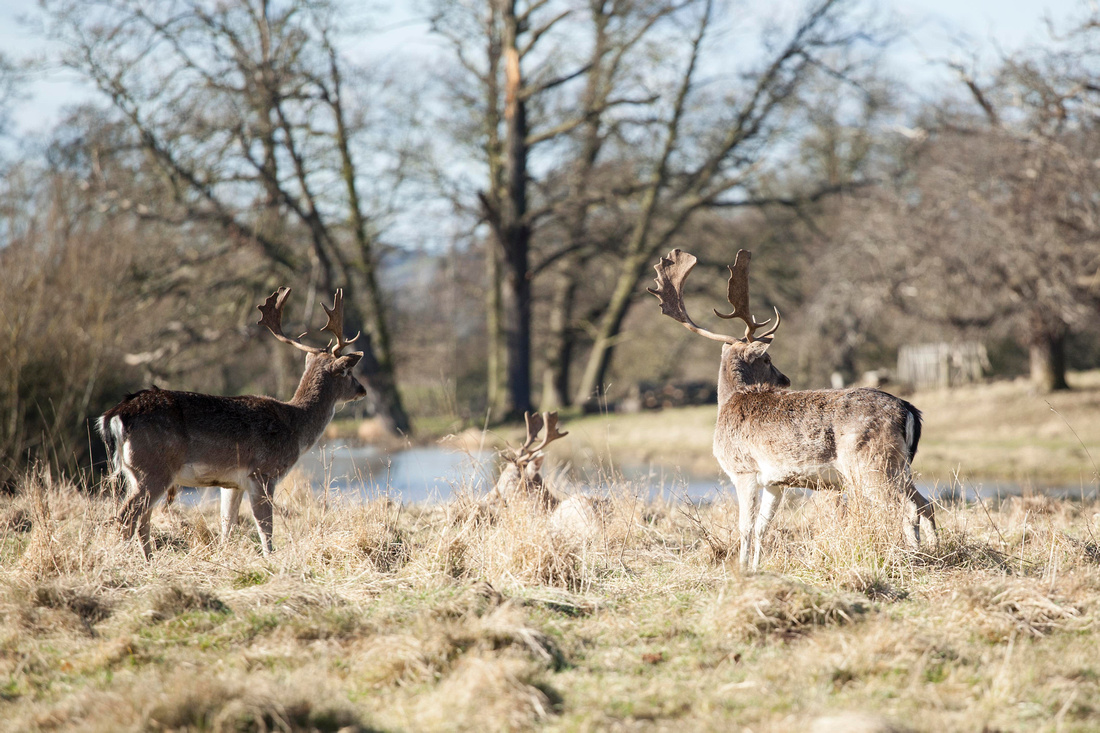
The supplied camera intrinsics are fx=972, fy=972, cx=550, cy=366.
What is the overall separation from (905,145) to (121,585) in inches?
993

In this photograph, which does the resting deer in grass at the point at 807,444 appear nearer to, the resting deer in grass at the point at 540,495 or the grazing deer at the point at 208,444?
the resting deer in grass at the point at 540,495

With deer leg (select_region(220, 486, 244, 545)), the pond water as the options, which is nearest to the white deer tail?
deer leg (select_region(220, 486, 244, 545))

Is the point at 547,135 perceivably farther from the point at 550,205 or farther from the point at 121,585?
the point at 121,585

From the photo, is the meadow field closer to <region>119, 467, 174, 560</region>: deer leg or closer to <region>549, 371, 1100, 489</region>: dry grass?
<region>119, 467, 174, 560</region>: deer leg

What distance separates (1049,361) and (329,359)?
65.6ft

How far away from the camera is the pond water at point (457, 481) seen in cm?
729

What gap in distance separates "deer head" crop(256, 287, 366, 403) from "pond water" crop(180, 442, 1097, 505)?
53 cm

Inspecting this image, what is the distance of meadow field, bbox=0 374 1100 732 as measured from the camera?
3873 mm

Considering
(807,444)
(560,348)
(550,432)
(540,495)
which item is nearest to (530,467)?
(550,432)

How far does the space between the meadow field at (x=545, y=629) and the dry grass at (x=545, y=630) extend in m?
0.02

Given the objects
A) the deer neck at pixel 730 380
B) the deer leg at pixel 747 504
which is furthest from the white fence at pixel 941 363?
the deer leg at pixel 747 504

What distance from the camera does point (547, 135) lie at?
986 inches

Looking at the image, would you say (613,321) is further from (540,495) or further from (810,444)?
(810,444)

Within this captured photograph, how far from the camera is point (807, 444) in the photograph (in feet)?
20.2
